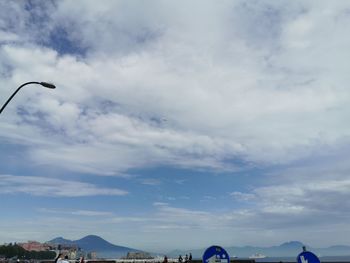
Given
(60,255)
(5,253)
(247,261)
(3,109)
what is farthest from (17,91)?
(5,253)

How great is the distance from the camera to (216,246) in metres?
5.95

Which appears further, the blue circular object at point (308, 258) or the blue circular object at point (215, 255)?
the blue circular object at point (215, 255)

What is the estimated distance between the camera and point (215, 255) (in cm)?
592

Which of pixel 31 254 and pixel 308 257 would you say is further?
pixel 31 254

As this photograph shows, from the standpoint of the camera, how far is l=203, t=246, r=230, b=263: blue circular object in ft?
19.4

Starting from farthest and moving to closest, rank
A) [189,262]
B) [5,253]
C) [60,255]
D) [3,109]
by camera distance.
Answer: [5,253]
[189,262]
[3,109]
[60,255]

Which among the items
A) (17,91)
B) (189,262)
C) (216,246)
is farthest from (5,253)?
(216,246)

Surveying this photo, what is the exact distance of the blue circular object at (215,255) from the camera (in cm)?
591

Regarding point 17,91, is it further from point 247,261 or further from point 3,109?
point 247,261

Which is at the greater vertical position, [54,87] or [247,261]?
[54,87]

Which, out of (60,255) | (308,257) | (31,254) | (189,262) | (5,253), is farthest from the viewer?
(31,254)

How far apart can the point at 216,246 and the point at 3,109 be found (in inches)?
528

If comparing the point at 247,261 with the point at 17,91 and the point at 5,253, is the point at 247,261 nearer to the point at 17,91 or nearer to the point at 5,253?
the point at 17,91

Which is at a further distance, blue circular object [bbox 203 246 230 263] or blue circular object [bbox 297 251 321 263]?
blue circular object [bbox 203 246 230 263]
